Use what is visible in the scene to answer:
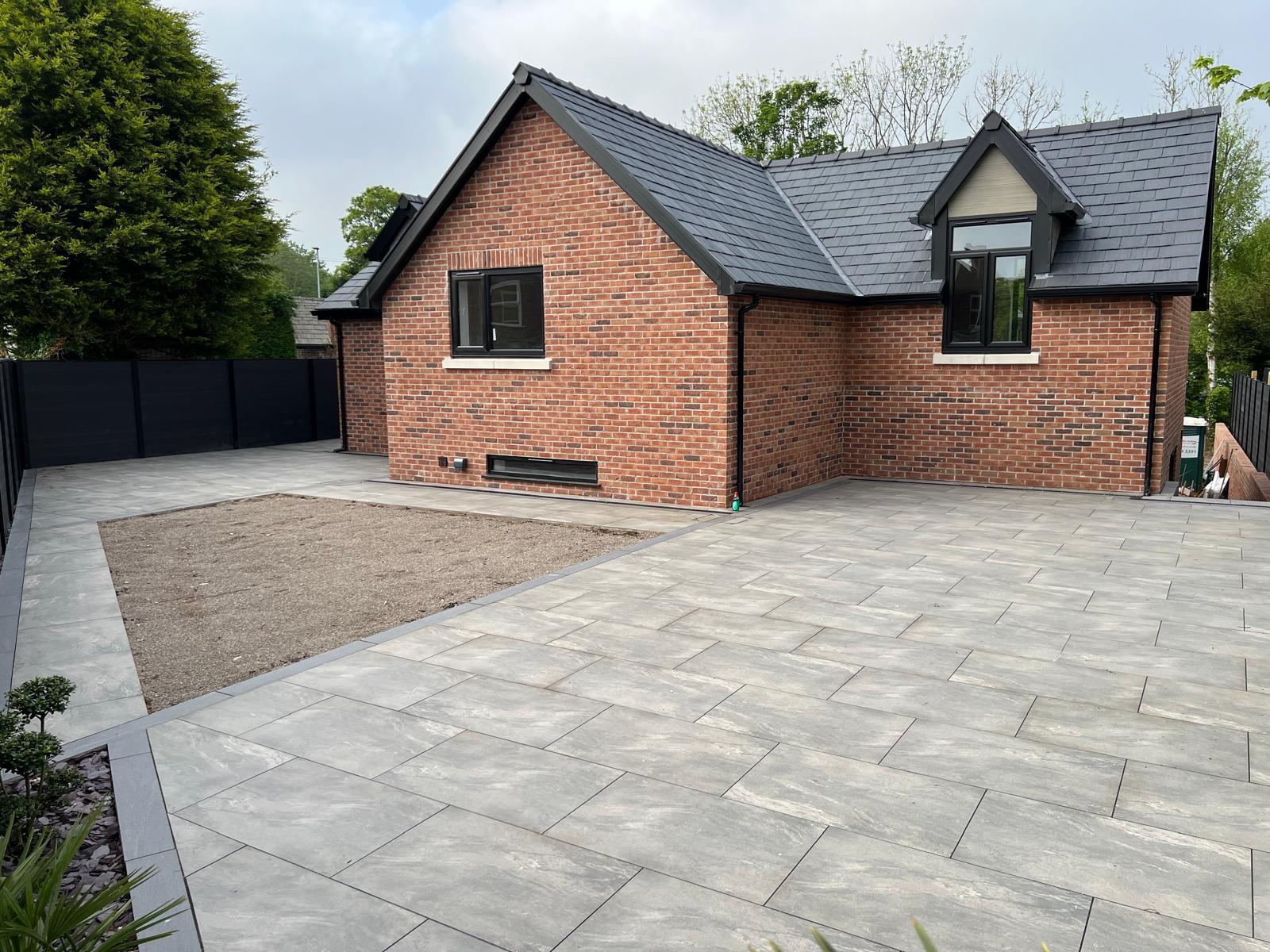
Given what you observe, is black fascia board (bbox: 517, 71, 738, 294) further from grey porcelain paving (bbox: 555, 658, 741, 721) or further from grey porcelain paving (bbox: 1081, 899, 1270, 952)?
grey porcelain paving (bbox: 1081, 899, 1270, 952)

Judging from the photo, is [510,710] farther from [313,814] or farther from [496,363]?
[496,363]

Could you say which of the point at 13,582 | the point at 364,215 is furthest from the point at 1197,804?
the point at 364,215

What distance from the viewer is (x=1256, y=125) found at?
34.1 metres

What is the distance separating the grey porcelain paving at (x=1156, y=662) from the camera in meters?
5.23

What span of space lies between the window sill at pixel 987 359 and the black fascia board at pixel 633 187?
12.9 feet

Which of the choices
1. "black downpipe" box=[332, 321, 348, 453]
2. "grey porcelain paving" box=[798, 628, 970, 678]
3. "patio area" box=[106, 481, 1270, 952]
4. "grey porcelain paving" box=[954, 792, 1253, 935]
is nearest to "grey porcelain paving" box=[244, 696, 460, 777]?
"patio area" box=[106, 481, 1270, 952]

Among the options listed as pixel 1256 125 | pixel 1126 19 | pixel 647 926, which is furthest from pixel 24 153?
Answer: pixel 1256 125

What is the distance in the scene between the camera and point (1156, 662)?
5477 mm

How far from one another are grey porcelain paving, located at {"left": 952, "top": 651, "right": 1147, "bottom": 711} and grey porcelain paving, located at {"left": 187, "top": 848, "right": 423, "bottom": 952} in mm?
3463

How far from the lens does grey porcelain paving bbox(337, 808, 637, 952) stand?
304 cm

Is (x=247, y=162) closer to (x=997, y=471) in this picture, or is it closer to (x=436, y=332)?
(x=436, y=332)

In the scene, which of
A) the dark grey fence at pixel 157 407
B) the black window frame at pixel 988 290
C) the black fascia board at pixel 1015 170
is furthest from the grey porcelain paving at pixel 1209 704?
the dark grey fence at pixel 157 407

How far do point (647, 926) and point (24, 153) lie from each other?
21331 millimetres

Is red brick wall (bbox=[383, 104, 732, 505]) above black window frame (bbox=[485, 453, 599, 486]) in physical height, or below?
above
